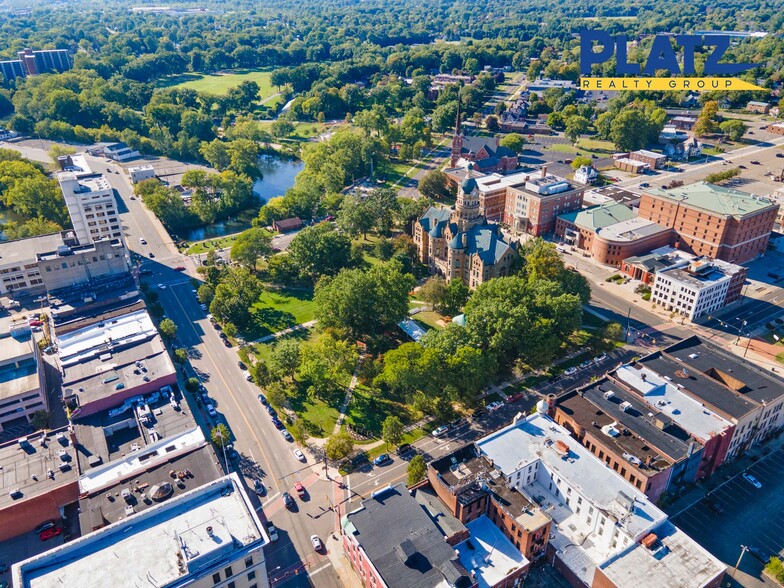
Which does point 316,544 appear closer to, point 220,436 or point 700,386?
point 220,436

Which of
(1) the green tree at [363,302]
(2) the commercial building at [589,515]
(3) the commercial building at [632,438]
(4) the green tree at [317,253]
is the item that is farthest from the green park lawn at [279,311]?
(3) the commercial building at [632,438]

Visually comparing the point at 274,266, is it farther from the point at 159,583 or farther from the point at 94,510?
the point at 159,583

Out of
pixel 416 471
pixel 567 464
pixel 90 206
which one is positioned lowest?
pixel 416 471

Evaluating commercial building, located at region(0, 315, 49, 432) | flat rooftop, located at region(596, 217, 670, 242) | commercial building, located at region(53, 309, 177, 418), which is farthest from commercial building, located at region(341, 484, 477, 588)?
flat rooftop, located at region(596, 217, 670, 242)

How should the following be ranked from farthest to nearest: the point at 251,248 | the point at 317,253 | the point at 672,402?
the point at 251,248 < the point at 317,253 < the point at 672,402

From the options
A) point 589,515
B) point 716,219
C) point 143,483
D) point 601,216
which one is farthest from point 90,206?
A: point 716,219

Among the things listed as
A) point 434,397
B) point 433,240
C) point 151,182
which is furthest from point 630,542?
point 151,182

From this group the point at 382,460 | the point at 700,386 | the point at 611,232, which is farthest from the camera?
the point at 611,232
